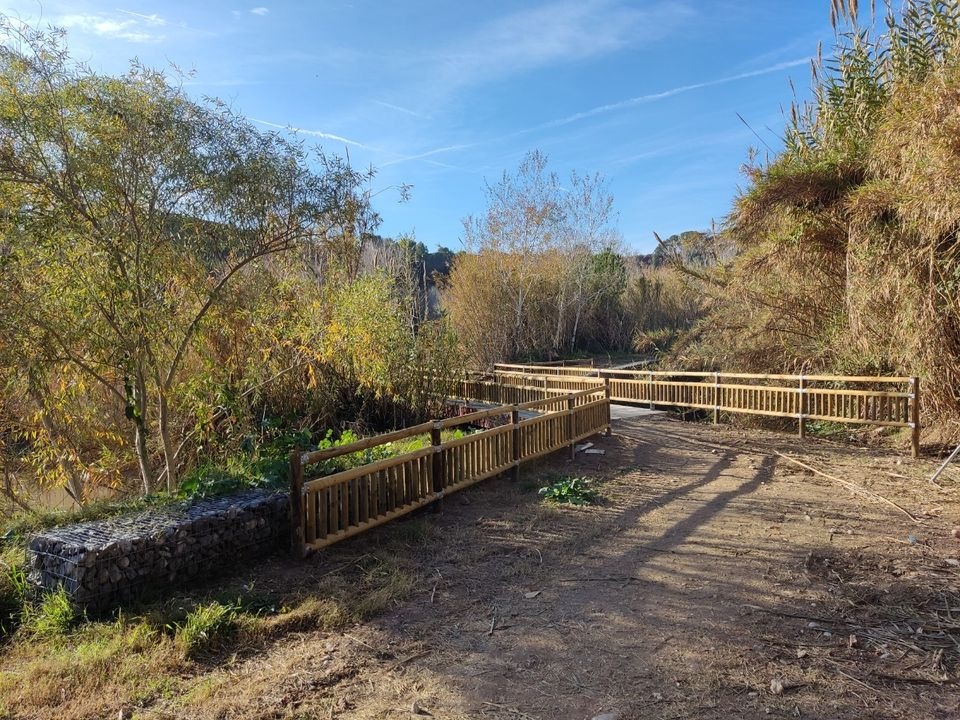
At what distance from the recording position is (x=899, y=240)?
7836mm

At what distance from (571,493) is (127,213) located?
4960 mm

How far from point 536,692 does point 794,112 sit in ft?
37.4

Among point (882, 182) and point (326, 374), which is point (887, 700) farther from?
point (326, 374)

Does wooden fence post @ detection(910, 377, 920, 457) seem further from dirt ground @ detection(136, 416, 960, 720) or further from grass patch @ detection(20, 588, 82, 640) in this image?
grass patch @ detection(20, 588, 82, 640)

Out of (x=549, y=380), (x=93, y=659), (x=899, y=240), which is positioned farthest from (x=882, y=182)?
(x=93, y=659)

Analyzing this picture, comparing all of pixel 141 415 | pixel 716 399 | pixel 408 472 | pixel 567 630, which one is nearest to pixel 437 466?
pixel 408 472

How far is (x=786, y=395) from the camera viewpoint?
10.4m

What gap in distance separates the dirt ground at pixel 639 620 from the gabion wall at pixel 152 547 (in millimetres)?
325

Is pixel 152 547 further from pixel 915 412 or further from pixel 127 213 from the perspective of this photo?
pixel 915 412

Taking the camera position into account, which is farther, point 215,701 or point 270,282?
point 270,282

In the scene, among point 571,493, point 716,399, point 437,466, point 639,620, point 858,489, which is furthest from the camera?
point 716,399

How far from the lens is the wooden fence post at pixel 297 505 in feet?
14.9

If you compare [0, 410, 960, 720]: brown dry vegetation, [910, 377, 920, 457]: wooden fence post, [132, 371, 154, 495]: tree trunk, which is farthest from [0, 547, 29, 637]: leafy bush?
[910, 377, 920, 457]: wooden fence post

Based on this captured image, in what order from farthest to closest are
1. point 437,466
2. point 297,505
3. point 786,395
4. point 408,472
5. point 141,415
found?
point 786,395, point 437,466, point 408,472, point 141,415, point 297,505
